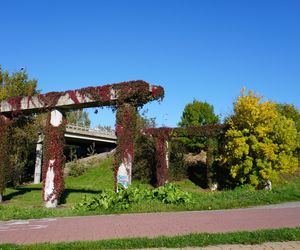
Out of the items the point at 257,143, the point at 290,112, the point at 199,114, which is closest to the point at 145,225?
the point at 257,143

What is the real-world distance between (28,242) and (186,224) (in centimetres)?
385

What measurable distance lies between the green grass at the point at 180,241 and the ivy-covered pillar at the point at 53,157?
12626 mm

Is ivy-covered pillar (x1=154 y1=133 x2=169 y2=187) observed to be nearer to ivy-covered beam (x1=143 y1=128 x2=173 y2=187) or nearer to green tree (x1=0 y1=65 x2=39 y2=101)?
ivy-covered beam (x1=143 y1=128 x2=173 y2=187)

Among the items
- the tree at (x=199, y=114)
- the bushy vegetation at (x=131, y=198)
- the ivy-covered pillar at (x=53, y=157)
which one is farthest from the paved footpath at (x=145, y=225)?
the tree at (x=199, y=114)

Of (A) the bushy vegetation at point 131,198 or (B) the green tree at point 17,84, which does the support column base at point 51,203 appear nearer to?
(A) the bushy vegetation at point 131,198

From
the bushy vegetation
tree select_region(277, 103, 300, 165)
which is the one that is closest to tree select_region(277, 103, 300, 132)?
tree select_region(277, 103, 300, 165)

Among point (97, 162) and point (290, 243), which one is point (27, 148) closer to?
point (97, 162)

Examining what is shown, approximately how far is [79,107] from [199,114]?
37.2 meters

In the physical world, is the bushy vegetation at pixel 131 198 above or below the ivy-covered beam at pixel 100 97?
below

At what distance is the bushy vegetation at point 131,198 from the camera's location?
13.9 meters

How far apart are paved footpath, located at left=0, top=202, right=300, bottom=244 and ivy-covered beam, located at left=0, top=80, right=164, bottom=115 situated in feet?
25.0

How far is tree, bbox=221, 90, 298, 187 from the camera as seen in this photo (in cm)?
2884

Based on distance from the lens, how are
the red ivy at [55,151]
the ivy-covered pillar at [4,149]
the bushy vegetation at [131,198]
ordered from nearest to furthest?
the bushy vegetation at [131,198]
the red ivy at [55,151]
the ivy-covered pillar at [4,149]

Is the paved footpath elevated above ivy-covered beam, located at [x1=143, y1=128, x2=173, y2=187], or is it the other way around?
ivy-covered beam, located at [x1=143, y1=128, x2=173, y2=187]
